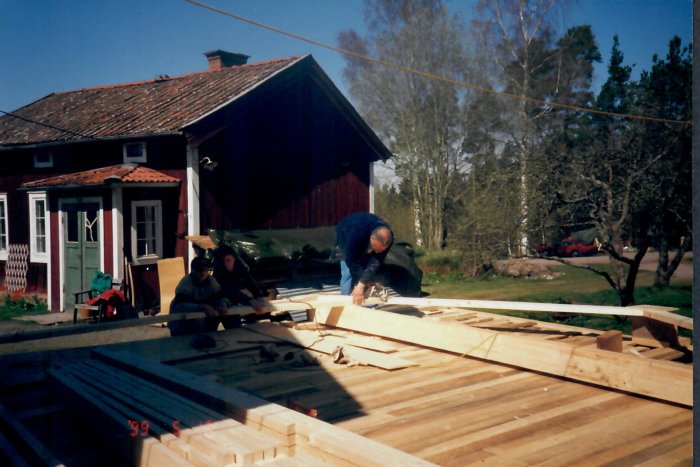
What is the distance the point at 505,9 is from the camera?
1612cm

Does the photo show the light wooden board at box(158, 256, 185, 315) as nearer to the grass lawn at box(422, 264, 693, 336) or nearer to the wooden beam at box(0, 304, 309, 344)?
the grass lawn at box(422, 264, 693, 336)

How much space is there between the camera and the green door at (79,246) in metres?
11.0

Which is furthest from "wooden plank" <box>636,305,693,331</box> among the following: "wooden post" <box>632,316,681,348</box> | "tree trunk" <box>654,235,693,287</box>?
"tree trunk" <box>654,235,693,287</box>

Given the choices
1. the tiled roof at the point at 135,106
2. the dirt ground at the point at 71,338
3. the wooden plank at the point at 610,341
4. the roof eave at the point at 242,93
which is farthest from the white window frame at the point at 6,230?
the wooden plank at the point at 610,341

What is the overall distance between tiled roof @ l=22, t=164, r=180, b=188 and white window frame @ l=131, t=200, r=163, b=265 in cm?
48

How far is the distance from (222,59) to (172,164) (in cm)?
328

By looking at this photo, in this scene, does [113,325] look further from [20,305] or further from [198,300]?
[20,305]

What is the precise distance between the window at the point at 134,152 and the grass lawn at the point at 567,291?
19.9 ft

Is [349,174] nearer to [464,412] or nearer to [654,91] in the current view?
[654,91]

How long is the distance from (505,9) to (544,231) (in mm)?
9874

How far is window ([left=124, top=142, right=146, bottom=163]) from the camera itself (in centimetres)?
1138

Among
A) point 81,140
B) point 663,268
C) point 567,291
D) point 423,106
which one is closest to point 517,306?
point 663,268

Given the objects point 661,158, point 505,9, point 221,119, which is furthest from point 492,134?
point 661,158

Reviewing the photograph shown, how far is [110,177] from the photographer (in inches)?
402
